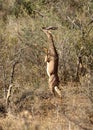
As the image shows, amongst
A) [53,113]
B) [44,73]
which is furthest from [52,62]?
[44,73]

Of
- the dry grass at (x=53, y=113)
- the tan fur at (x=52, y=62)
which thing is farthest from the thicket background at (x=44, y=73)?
the tan fur at (x=52, y=62)

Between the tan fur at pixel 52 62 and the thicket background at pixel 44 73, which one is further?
the tan fur at pixel 52 62

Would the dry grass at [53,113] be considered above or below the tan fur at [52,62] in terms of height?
below

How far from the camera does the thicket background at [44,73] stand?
672 cm

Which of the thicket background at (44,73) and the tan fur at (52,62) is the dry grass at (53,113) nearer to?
the thicket background at (44,73)

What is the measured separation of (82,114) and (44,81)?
153 cm

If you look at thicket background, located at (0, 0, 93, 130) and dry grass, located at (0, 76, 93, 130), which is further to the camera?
thicket background, located at (0, 0, 93, 130)

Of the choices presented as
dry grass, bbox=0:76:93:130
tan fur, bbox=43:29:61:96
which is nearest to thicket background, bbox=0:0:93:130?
dry grass, bbox=0:76:93:130

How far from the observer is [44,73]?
27.1 ft

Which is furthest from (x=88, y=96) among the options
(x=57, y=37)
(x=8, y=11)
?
(x=8, y=11)

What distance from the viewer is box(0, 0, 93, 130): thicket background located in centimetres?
672

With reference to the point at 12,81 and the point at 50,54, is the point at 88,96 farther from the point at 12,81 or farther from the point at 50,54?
the point at 12,81

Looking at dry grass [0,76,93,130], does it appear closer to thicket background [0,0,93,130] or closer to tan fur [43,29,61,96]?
thicket background [0,0,93,130]

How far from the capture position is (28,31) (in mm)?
8992
